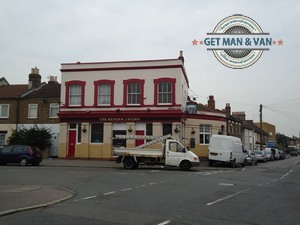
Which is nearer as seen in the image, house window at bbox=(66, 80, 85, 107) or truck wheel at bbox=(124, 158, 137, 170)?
truck wheel at bbox=(124, 158, 137, 170)

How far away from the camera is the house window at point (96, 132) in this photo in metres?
34.4

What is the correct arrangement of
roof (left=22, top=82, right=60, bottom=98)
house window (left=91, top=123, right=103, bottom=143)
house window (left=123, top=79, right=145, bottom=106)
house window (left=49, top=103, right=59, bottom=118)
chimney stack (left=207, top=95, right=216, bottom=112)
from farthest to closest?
chimney stack (left=207, top=95, right=216, bottom=112) → roof (left=22, top=82, right=60, bottom=98) → house window (left=49, top=103, right=59, bottom=118) → house window (left=91, top=123, right=103, bottom=143) → house window (left=123, top=79, right=145, bottom=106)

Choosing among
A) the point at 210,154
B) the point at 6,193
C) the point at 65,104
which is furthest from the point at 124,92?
the point at 6,193

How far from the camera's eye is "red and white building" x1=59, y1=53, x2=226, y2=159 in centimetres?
3325

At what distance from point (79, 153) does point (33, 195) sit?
2233cm

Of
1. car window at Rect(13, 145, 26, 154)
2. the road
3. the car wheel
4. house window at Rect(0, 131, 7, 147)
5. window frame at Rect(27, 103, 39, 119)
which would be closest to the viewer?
the road

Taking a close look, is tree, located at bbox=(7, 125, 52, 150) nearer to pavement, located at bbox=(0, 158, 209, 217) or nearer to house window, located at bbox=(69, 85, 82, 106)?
house window, located at bbox=(69, 85, 82, 106)

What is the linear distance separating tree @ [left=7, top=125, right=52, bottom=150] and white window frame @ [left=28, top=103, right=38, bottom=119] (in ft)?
6.01

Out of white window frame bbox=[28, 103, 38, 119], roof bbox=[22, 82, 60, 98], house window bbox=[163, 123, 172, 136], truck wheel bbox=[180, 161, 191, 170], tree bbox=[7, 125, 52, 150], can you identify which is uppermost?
roof bbox=[22, 82, 60, 98]

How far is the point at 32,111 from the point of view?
39.2 m

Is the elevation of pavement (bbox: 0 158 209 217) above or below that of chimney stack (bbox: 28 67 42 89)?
below

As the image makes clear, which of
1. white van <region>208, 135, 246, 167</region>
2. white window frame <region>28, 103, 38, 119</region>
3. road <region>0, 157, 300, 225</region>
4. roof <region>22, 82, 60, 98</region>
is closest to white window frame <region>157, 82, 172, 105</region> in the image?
white van <region>208, 135, 246, 167</region>

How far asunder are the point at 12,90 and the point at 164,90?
1907cm

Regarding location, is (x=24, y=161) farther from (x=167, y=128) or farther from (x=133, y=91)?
(x=167, y=128)
